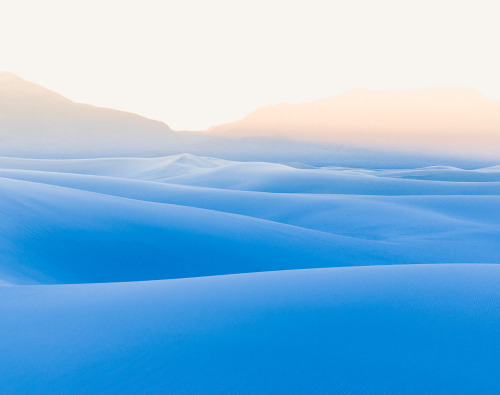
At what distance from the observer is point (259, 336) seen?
2.14 metres

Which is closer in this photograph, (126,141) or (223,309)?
(223,309)

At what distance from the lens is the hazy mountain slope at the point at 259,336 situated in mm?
1804

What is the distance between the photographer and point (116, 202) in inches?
240

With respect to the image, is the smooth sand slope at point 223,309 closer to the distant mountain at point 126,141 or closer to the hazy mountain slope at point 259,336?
the hazy mountain slope at point 259,336

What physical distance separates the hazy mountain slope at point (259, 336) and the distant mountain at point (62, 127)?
31.8 meters

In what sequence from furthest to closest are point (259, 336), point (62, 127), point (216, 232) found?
point (62, 127) → point (216, 232) → point (259, 336)

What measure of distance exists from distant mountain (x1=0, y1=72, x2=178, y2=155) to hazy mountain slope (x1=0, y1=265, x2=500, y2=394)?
3180 centimetres

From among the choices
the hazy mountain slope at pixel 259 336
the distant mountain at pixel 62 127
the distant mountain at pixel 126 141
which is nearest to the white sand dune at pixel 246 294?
the hazy mountain slope at pixel 259 336

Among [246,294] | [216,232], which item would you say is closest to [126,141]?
[216,232]

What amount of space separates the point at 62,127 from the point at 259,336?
38.8m

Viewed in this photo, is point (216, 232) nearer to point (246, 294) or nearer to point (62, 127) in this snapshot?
point (246, 294)

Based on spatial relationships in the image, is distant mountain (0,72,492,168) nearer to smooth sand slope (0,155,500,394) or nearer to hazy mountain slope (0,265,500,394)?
smooth sand slope (0,155,500,394)

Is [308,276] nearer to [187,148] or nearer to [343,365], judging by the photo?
[343,365]

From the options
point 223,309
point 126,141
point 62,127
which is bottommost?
point 223,309
